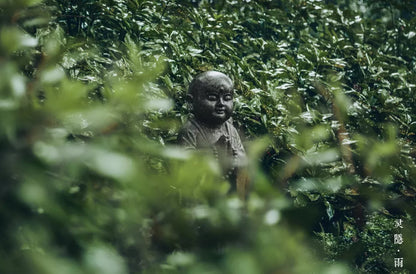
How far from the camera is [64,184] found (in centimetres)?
81

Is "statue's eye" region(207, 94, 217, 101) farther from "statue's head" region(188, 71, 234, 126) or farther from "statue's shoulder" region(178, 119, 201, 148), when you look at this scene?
"statue's shoulder" region(178, 119, 201, 148)

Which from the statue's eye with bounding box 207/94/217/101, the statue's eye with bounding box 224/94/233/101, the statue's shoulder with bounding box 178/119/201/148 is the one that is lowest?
the statue's shoulder with bounding box 178/119/201/148

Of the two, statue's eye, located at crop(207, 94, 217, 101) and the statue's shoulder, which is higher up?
statue's eye, located at crop(207, 94, 217, 101)

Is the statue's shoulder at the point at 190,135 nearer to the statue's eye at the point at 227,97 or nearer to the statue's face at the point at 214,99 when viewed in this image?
the statue's face at the point at 214,99

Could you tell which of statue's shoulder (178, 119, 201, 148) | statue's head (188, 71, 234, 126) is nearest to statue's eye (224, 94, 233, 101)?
statue's head (188, 71, 234, 126)

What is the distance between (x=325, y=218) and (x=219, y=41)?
175 centimetres

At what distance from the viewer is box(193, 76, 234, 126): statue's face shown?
2480 millimetres

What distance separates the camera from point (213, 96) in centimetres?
250

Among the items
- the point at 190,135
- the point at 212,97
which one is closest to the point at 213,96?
the point at 212,97

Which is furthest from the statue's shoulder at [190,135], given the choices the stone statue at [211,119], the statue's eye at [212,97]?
the statue's eye at [212,97]

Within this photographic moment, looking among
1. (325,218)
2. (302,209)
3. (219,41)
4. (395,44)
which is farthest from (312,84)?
(302,209)

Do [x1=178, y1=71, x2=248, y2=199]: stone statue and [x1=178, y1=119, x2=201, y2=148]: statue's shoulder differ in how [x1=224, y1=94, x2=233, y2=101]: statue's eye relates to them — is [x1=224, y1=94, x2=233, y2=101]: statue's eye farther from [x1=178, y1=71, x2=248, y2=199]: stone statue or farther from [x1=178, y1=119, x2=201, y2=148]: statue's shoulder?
[x1=178, y1=119, x2=201, y2=148]: statue's shoulder

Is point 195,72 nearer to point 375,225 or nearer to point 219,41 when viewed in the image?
point 219,41

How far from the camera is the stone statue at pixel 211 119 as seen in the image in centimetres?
246
